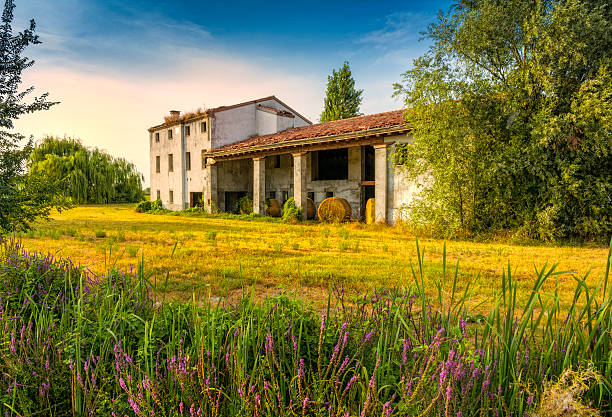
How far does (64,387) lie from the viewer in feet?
6.85

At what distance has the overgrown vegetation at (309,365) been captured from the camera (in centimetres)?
172

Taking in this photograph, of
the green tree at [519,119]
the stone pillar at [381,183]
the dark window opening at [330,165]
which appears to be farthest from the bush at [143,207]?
the green tree at [519,119]

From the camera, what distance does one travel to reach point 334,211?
17.4 metres

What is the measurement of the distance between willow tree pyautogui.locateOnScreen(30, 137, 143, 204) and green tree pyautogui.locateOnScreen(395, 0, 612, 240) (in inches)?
1067

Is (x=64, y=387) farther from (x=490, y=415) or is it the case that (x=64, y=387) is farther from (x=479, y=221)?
(x=479, y=221)

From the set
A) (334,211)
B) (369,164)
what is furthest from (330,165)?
(334,211)

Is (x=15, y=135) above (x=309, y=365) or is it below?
above

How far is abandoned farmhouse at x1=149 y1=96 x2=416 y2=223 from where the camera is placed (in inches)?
618

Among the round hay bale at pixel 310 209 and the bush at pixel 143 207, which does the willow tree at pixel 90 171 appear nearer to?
the bush at pixel 143 207

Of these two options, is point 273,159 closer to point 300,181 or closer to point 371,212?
point 300,181

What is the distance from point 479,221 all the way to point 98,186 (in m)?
29.3

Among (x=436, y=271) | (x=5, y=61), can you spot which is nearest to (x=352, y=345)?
(x=436, y=271)

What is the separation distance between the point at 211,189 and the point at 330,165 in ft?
26.2

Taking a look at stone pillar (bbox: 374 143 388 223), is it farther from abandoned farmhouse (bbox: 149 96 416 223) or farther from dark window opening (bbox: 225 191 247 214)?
dark window opening (bbox: 225 191 247 214)
